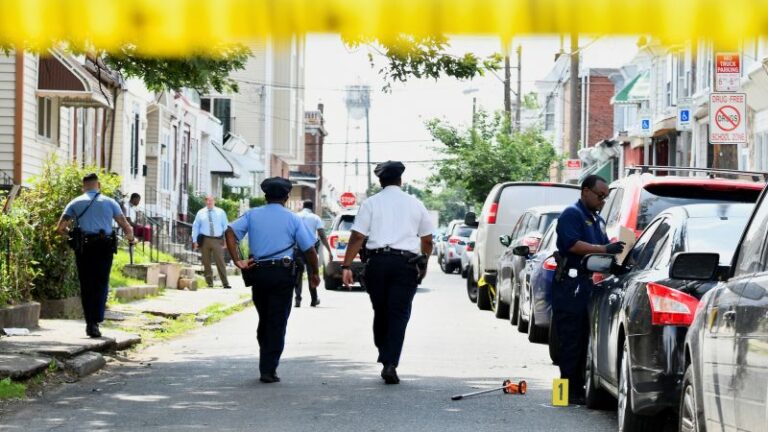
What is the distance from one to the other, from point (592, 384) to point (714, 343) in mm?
4248

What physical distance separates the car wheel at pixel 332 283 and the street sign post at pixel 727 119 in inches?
528

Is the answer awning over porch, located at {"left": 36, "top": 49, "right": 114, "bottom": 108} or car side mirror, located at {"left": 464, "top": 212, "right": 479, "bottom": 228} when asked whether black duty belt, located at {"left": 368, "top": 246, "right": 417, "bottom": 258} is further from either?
awning over porch, located at {"left": 36, "top": 49, "right": 114, "bottom": 108}

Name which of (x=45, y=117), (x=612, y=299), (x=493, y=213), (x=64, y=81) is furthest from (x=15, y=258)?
(x=45, y=117)

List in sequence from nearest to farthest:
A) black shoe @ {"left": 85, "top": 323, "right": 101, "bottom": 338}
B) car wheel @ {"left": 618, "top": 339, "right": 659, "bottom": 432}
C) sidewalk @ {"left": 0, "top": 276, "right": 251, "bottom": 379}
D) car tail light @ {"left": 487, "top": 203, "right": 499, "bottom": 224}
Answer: car wheel @ {"left": 618, "top": 339, "right": 659, "bottom": 432} → sidewalk @ {"left": 0, "top": 276, "right": 251, "bottom": 379} → black shoe @ {"left": 85, "top": 323, "right": 101, "bottom": 338} → car tail light @ {"left": 487, "top": 203, "right": 499, "bottom": 224}

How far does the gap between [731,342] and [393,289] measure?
660 cm

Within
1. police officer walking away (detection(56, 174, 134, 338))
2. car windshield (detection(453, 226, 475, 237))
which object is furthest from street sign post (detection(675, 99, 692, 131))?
car windshield (detection(453, 226, 475, 237))

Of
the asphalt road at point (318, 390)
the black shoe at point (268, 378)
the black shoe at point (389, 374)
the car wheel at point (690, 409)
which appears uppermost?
the car wheel at point (690, 409)

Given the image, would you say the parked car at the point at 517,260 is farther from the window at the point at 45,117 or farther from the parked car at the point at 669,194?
the window at the point at 45,117

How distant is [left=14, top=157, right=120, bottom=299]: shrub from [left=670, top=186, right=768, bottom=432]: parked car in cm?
1175

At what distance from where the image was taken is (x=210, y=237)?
98.1ft

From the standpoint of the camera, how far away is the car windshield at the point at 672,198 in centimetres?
1279

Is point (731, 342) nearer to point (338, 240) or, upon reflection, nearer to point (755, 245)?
point (755, 245)

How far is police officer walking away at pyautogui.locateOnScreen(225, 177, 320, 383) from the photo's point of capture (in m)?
12.1

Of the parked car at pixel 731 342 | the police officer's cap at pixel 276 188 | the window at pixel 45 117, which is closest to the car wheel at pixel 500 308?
the police officer's cap at pixel 276 188
